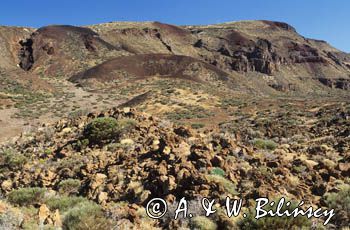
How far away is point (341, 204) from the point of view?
8359 mm

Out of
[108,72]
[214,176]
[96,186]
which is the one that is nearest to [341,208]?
[214,176]

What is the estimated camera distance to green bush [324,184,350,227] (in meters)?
7.96

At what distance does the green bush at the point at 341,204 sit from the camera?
7.96m

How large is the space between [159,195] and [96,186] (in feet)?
6.59

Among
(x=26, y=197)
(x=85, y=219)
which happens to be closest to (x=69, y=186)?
(x=26, y=197)

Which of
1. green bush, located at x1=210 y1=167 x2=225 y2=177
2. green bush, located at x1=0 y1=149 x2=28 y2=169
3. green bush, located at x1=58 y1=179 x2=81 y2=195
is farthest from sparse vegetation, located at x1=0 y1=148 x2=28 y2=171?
green bush, located at x1=210 y1=167 x2=225 y2=177

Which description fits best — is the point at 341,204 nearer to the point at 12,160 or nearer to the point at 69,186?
the point at 69,186

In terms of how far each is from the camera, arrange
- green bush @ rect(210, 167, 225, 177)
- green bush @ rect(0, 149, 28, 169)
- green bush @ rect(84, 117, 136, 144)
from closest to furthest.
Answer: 1. green bush @ rect(210, 167, 225, 177)
2. green bush @ rect(0, 149, 28, 169)
3. green bush @ rect(84, 117, 136, 144)

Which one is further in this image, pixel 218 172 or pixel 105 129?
pixel 105 129

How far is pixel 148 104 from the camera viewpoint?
42.1 m

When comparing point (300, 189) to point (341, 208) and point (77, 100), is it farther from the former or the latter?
point (77, 100)

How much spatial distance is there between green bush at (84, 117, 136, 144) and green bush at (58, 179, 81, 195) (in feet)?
14.4
